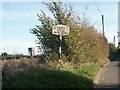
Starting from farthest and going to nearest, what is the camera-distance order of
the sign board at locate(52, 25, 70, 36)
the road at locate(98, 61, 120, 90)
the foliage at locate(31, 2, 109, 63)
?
the foliage at locate(31, 2, 109, 63) < the sign board at locate(52, 25, 70, 36) < the road at locate(98, 61, 120, 90)

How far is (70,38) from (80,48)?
1384mm

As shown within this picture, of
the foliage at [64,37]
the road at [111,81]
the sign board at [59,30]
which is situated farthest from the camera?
the foliage at [64,37]

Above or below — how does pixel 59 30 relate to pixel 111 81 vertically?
above

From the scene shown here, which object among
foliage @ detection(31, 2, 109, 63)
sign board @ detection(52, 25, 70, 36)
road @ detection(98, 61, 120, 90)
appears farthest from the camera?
foliage @ detection(31, 2, 109, 63)

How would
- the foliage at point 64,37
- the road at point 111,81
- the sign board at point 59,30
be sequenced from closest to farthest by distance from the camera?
the road at point 111,81 → the sign board at point 59,30 → the foliage at point 64,37

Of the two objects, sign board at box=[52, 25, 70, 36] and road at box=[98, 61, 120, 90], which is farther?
sign board at box=[52, 25, 70, 36]

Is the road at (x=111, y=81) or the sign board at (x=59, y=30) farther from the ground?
the sign board at (x=59, y=30)

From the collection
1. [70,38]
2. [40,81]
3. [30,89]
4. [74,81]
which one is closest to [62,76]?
[74,81]

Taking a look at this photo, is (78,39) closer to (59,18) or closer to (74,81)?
(59,18)

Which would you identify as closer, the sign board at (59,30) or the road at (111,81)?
the road at (111,81)

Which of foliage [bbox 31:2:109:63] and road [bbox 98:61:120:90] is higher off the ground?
foliage [bbox 31:2:109:63]

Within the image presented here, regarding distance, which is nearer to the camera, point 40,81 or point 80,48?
point 40,81

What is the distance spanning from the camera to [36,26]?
86.8 ft

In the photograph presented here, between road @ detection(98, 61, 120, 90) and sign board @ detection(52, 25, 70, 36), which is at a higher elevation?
sign board @ detection(52, 25, 70, 36)
